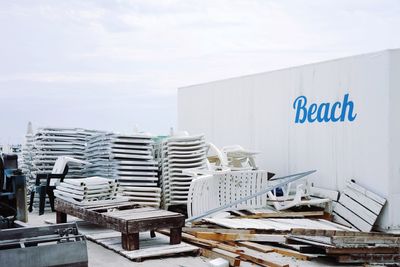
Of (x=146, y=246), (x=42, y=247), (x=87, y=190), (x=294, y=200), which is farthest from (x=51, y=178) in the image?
(x=42, y=247)

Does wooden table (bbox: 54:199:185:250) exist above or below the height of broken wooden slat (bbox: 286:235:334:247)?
above

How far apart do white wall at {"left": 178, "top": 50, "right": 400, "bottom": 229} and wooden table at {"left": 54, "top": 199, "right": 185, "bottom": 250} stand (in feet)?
13.8

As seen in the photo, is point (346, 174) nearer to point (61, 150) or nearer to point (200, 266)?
point (200, 266)

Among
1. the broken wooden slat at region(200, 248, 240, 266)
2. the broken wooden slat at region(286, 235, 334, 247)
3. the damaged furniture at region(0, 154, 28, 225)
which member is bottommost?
the broken wooden slat at region(200, 248, 240, 266)

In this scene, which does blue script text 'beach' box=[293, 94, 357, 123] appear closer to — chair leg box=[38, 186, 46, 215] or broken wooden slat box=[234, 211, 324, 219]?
broken wooden slat box=[234, 211, 324, 219]

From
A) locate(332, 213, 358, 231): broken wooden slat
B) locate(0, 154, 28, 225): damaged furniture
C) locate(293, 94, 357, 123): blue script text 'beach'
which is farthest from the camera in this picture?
locate(293, 94, 357, 123): blue script text 'beach'

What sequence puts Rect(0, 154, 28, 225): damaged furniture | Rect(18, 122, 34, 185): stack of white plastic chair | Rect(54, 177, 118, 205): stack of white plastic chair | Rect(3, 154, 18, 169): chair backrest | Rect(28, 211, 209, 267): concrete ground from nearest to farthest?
Rect(28, 211, 209, 267): concrete ground < Rect(0, 154, 28, 225): damaged furniture < Rect(3, 154, 18, 169): chair backrest < Rect(54, 177, 118, 205): stack of white plastic chair < Rect(18, 122, 34, 185): stack of white plastic chair

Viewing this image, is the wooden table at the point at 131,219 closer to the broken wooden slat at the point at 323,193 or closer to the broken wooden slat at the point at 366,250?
the broken wooden slat at the point at 366,250

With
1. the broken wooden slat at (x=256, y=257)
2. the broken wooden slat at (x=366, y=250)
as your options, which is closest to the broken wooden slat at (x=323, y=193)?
the broken wooden slat at (x=366, y=250)

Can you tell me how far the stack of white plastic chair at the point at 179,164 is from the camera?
10.9 m

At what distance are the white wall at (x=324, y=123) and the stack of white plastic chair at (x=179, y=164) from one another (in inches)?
83.9

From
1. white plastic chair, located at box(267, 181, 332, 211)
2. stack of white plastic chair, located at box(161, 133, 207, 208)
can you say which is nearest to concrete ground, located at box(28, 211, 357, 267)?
white plastic chair, located at box(267, 181, 332, 211)

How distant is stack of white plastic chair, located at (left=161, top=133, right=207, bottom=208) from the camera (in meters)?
10.9

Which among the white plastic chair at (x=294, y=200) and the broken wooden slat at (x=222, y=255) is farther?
the white plastic chair at (x=294, y=200)
